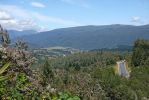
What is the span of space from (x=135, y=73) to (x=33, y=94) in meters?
179

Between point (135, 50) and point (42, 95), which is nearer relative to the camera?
point (42, 95)

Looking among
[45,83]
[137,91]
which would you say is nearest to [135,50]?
[137,91]

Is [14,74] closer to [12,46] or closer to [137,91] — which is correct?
[12,46]

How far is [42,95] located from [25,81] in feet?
1.82

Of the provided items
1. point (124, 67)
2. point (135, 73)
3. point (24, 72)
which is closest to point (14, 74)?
point (24, 72)

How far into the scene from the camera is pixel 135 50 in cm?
19162

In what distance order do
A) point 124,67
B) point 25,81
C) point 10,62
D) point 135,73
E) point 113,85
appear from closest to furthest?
point 10,62, point 25,81, point 113,85, point 135,73, point 124,67

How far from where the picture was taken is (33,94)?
6.87m

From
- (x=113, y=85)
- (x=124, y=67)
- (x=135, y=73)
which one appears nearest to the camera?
(x=113, y=85)

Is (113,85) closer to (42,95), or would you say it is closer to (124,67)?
(124,67)

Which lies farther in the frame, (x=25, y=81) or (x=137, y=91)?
(x=137, y=91)

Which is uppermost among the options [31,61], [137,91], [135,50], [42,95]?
[31,61]

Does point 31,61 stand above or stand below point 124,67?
above

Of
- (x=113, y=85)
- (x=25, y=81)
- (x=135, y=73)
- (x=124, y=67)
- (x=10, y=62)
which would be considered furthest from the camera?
(x=124, y=67)
